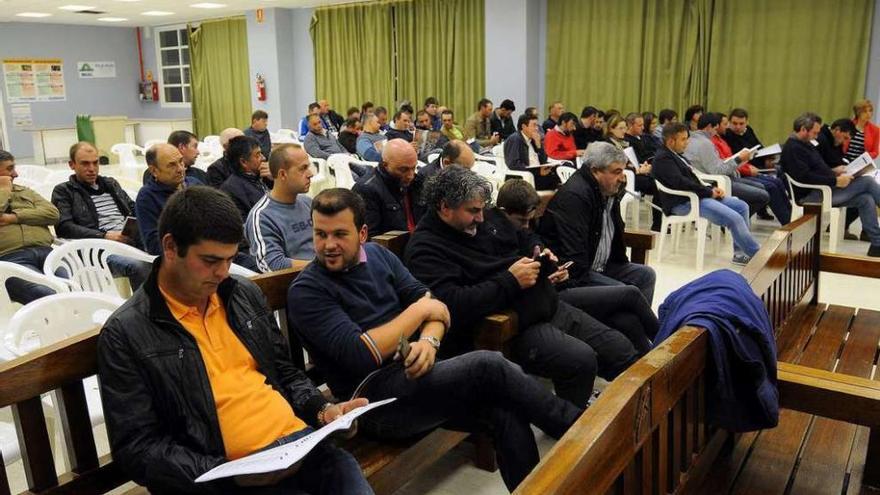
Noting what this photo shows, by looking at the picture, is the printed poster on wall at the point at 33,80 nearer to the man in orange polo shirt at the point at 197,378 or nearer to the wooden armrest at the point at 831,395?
the man in orange polo shirt at the point at 197,378

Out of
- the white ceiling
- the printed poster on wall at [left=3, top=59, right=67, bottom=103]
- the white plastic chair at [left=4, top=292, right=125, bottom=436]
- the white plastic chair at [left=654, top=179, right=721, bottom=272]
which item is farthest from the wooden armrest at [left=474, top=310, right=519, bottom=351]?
the printed poster on wall at [left=3, top=59, right=67, bottom=103]

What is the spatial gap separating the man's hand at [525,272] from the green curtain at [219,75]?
38.5ft

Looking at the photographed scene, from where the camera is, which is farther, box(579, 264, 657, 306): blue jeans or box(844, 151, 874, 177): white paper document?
box(844, 151, 874, 177): white paper document

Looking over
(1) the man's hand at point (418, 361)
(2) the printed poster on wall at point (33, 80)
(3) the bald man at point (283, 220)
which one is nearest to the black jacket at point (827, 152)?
(3) the bald man at point (283, 220)

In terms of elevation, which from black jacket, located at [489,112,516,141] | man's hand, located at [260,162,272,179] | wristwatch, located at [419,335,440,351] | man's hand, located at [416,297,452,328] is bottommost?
wristwatch, located at [419,335,440,351]

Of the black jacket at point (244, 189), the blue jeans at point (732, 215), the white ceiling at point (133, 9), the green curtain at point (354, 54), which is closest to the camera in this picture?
the black jacket at point (244, 189)

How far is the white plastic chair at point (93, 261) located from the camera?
125 inches

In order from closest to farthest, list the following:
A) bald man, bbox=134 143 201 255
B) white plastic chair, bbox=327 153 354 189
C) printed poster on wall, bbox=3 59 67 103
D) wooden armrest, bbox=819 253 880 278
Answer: wooden armrest, bbox=819 253 880 278, bald man, bbox=134 143 201 255, white plastic chair, bbox=327 153 354 189, printed poster on wall, bbox=3 59 67 103

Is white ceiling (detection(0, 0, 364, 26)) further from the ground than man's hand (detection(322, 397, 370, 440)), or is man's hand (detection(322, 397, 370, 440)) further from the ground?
white ceiling (detection(0, 0, 364, 26))

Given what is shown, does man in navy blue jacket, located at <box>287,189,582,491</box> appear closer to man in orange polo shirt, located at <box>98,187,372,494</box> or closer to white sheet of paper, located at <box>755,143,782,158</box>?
man in orange polo shirt, located at <box>98,187,372,494</box>

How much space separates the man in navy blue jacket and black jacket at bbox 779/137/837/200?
4.44 metres

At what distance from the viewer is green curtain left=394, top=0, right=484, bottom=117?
10031 mm

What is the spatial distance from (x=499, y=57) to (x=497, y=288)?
7.96m

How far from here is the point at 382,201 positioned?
10.2 ft
